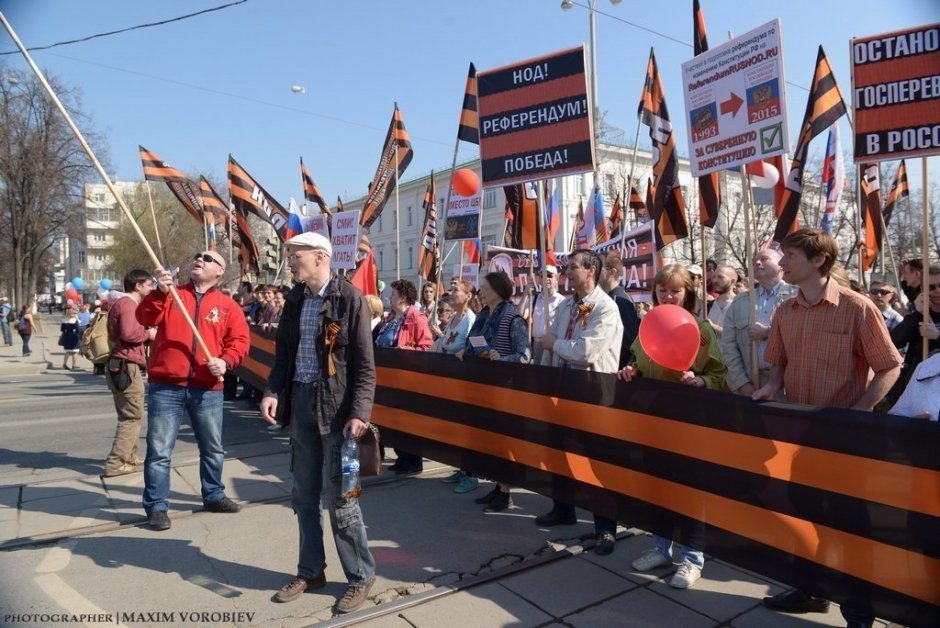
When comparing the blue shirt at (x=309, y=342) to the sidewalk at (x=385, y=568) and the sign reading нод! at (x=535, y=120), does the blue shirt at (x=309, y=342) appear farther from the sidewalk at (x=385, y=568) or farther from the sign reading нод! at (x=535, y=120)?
the sign reading нод! at (x=535, y=120)

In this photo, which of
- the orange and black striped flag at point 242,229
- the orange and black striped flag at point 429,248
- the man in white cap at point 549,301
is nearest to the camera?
the man in white cap at point 549,301

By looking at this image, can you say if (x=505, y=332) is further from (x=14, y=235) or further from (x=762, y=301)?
(x=14, y=235)

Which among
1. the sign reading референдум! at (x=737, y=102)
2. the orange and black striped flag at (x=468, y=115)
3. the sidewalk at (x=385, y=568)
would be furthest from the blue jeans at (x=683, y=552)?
the orange and black striped flag at (x=468, y=115)

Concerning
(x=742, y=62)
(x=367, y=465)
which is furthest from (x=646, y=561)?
(x=742, y=62)

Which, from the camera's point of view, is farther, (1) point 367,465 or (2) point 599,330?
(2) point 599,330

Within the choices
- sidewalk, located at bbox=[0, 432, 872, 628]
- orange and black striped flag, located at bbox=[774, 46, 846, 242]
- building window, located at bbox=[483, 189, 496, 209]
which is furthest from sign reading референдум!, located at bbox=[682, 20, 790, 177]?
building window, located at bbox=[483, 189, 496, 209]

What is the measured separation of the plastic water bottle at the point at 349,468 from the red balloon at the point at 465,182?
6077 millimetres

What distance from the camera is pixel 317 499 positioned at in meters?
3.84

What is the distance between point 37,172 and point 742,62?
4273cm

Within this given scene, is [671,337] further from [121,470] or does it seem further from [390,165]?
[390,165]

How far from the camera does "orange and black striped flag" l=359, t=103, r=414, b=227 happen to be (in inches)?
404

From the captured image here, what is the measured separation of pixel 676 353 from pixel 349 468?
1918 mm

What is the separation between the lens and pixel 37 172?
3725 cm

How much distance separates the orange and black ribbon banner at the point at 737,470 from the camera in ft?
8.68
